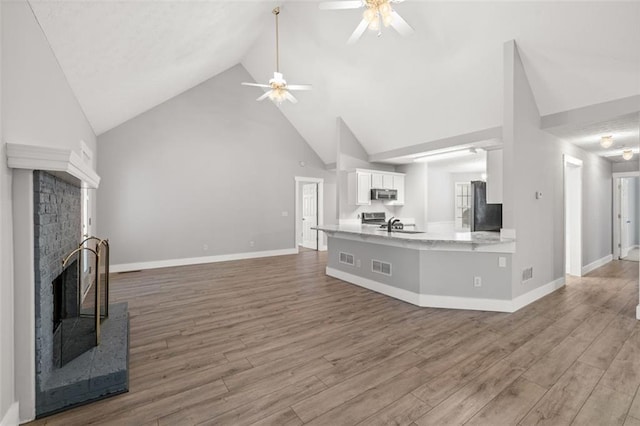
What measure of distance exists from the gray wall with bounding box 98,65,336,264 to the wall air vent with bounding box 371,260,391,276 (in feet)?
12.9

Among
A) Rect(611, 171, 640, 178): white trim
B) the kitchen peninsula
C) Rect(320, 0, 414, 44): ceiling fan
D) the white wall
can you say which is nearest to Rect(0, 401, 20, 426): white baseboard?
the white wall

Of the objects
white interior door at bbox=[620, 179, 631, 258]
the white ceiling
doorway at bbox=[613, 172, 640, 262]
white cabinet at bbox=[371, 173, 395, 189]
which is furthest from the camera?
white cabinet at bbox=[371, 173, 395, 189]

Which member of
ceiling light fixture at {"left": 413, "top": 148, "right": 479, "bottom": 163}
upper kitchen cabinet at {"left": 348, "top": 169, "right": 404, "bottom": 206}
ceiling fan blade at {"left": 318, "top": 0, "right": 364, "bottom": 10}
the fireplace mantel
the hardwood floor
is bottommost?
the hardwood floor

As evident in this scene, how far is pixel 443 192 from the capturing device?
831 cm

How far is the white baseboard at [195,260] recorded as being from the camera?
19.4 feet

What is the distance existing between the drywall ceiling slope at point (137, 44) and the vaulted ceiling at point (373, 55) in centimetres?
2

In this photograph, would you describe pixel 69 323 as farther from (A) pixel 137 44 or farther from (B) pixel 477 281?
(B) pixel 477 281

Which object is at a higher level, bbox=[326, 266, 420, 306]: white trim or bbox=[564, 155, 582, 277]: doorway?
bbox=[564, 155, 582, 277]: doorway

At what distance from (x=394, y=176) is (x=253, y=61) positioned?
4.43 meters

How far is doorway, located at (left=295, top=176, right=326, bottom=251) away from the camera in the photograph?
8328 mm

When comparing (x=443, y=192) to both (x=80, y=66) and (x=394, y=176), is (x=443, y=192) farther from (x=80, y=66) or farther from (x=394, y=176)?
(x=80, y=66)

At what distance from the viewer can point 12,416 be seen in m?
1.69

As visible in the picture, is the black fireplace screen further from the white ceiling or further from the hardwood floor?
the white ceiling

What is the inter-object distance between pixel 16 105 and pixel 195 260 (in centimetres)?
520
